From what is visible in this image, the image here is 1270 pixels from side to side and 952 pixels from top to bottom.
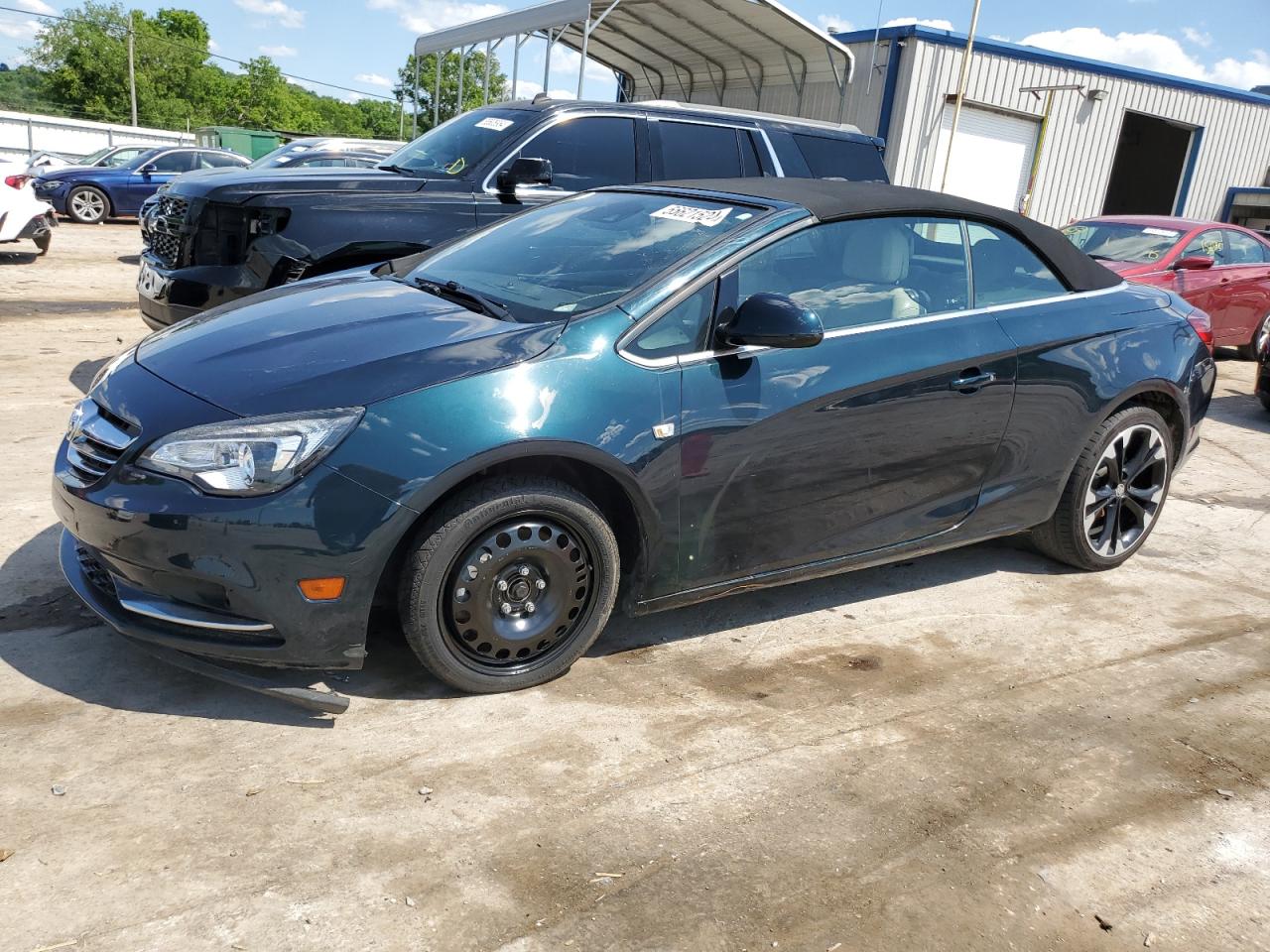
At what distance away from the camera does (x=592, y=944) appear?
221 centimetres

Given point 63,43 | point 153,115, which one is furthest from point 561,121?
point 63,43

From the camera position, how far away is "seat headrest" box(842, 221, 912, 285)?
3740mm

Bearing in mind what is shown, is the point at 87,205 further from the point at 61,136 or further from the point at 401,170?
the point at 61,136

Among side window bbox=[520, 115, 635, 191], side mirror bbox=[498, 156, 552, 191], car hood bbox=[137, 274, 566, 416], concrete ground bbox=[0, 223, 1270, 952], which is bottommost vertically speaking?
concrete ground bbox=[0, 223, 1270, 952]

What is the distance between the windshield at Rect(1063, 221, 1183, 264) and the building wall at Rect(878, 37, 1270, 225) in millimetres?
8178

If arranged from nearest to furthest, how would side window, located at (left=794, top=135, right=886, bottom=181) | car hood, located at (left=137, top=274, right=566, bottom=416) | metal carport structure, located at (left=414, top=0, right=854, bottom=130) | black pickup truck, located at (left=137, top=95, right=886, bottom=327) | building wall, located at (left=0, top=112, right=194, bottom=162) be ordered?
car hood, located at (left=137, top=274, right=566, bottom=416)
black pickup truck, located at (left=137, top=95, right=886, bottom=327)
side window, located at (left=794, top=135, right=886, bottom=181)
metal carport structure, located at (left=414, top=0, right=854, bottom=130)
building wall, located at (left=0, top=112, right=194, bottom=162)

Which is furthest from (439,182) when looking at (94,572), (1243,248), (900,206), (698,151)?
(1243,248)

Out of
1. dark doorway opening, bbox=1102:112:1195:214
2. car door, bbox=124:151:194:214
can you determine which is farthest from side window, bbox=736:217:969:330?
dark doorway opening, bbox=1102:112:1195:214

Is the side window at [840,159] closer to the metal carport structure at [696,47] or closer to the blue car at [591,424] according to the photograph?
the blue car at [591,424]

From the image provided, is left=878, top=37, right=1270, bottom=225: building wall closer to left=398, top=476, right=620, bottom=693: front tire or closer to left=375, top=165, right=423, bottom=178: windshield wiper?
left=375, top=165, right=423, bottom=178: windshield wiper

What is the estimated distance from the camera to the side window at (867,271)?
3.57m

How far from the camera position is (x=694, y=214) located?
12.4 feet

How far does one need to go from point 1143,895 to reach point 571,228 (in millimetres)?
2924

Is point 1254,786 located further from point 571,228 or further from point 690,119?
point 690,119
